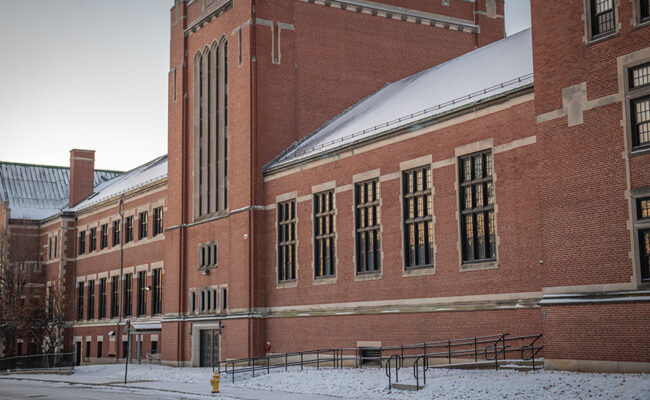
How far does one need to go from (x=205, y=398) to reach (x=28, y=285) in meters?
50.5

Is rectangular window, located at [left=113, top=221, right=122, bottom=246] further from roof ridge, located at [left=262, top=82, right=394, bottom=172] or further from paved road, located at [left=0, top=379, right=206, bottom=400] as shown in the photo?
paved road, located at [left=0, top=379, right=206, bottom=400]

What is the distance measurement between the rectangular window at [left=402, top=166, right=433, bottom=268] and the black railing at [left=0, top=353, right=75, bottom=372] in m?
26.2

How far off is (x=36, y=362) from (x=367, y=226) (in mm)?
28902

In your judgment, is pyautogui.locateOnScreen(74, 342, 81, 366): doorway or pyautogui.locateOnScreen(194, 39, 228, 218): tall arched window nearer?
pyautogui.locateOnScreen(194, 39, 228, 218): tall arched window

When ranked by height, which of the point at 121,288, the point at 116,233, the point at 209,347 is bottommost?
the point at 209,347

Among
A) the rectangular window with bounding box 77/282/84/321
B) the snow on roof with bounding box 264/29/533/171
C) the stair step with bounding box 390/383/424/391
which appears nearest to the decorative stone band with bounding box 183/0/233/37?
the snow on roof with bounding box 264/29/533/171

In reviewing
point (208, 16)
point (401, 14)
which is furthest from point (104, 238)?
point (401, 14)

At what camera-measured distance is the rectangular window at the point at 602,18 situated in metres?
23.5

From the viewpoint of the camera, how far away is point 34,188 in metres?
79.4

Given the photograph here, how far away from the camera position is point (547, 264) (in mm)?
24172

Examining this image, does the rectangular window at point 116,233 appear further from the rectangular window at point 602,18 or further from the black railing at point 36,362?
the rectangular window at point 602,18

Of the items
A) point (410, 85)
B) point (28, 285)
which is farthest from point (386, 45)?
point (28, 285)

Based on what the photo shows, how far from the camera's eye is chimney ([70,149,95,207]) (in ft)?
243

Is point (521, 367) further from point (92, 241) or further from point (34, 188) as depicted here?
point (34, 188)
